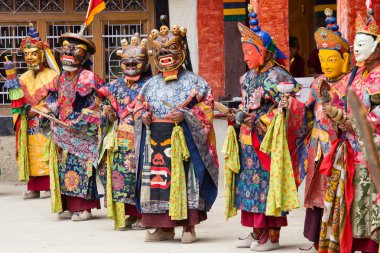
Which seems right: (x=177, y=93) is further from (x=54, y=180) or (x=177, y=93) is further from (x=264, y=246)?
(x=54, y=180)

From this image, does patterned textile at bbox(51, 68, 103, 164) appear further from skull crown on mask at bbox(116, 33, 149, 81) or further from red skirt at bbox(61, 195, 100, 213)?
skull crown on mask at bbox(116, 33, 149, 81)

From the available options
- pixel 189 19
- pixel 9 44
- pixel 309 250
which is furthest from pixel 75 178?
pixel 9 44

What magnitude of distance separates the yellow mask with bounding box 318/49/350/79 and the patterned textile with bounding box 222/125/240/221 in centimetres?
118

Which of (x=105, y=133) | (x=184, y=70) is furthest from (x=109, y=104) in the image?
(x=184, y=70)

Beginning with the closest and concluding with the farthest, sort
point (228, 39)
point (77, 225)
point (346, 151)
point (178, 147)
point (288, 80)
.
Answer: point (346, 151) < point (288, 80) < point (178, 147) < point (77, 225) < point (228, 39)

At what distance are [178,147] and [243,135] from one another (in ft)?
2.10

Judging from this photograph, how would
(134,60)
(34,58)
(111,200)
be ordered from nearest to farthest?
(134,60)
(111,200)
(34,58)

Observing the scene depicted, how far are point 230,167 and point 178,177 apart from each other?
532mm

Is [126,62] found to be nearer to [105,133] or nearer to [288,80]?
[105,133]

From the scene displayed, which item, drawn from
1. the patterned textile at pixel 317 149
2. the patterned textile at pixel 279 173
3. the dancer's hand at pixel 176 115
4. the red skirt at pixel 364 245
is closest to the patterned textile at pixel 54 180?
the dancer's hand at pixel 176 115

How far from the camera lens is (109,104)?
10.1 metres

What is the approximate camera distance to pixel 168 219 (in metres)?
9.05

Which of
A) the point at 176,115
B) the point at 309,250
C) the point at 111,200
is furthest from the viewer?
the point at 111,200

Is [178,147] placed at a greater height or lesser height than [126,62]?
lesser
